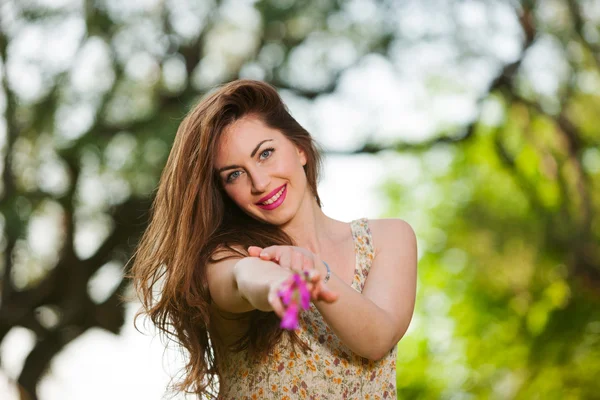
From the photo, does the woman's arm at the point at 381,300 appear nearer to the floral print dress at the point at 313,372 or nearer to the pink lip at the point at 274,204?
the floral print dress at the point at 313,372

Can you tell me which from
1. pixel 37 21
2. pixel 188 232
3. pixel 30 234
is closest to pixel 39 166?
pixel 30 234

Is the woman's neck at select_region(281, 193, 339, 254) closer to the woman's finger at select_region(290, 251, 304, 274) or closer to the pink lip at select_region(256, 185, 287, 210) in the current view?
the pink lip at select_region(256, 185, 287, 210)

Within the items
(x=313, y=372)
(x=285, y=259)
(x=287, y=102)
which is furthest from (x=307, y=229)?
(x=287, y=102)

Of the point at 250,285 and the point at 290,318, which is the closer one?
the point at 290,318

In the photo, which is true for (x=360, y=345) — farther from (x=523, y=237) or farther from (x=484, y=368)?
(x=484, y=368)

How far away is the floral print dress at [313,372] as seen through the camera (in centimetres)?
196

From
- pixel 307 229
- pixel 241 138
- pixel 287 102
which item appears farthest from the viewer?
pixel 287 102

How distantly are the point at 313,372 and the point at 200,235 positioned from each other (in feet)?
1.44

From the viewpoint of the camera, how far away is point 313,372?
197 cm

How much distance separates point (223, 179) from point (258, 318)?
35 centimetres

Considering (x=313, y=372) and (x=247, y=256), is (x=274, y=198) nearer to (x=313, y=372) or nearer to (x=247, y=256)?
(x=247, y=256)

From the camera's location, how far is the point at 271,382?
1.97 meters

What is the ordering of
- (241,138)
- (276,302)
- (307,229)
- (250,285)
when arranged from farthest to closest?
(307,229) < (241,138) < (250,285) < (276,302)

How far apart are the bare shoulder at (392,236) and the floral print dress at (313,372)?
26cm
